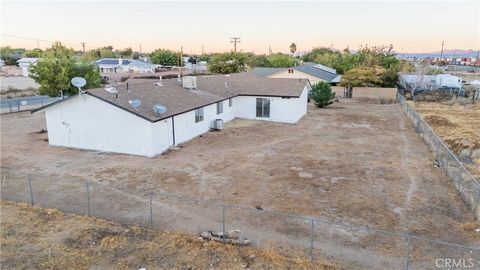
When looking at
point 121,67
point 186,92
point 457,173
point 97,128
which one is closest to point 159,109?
point 97,128

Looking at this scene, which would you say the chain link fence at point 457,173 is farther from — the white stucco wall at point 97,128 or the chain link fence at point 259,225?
the white stucco wall at point 97,128

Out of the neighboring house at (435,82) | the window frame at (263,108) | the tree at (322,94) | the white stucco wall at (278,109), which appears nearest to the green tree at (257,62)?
the neighboring house at (435,82)

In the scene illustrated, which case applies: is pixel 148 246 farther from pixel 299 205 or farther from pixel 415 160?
pixel 415 160

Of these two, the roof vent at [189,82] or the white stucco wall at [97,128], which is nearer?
the white stucco wall at [97,128]

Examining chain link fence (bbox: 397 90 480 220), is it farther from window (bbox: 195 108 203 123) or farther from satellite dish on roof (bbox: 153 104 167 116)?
window (bbox: 195 108 203 123)

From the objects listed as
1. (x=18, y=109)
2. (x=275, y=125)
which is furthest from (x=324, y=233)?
(x=18, y=109)

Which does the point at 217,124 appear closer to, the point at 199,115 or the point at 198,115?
the point at 199,115
